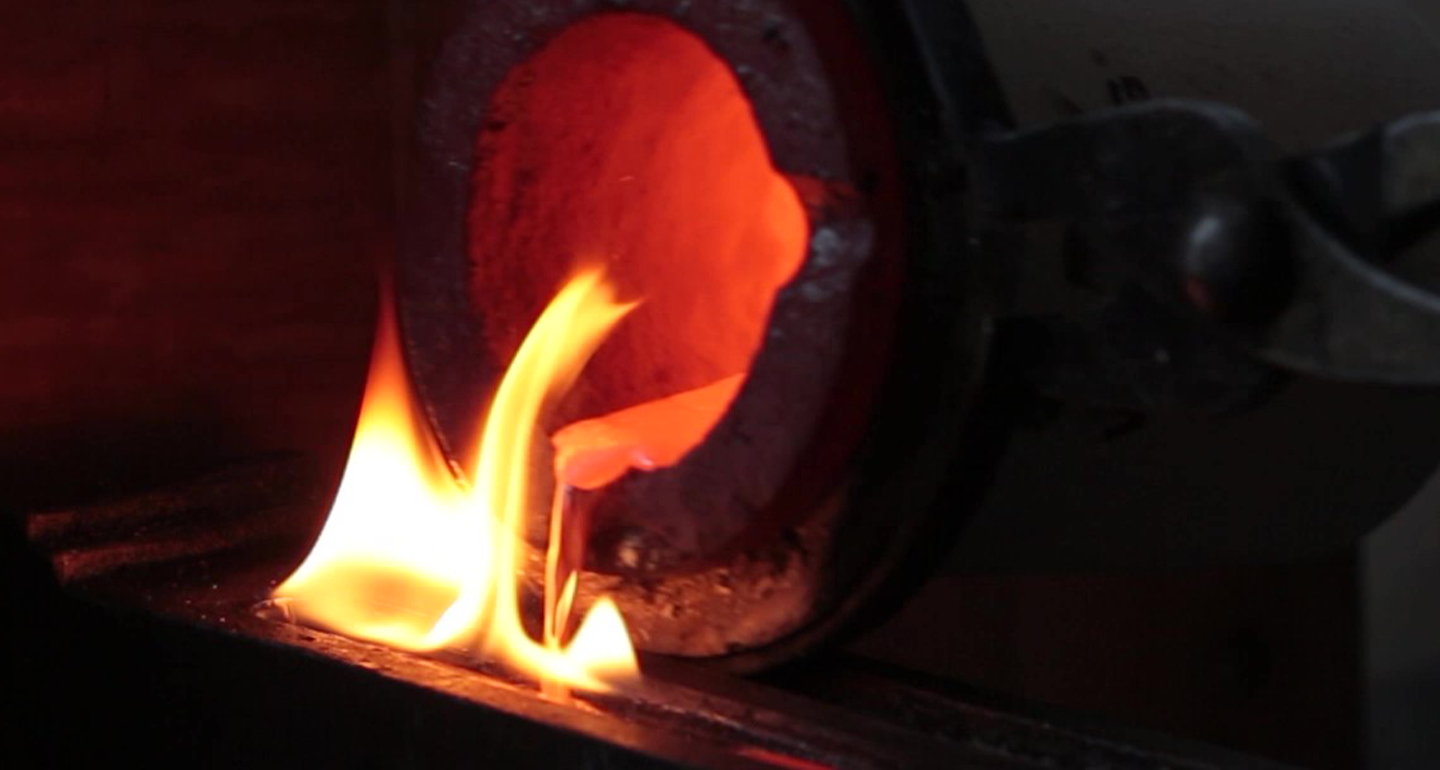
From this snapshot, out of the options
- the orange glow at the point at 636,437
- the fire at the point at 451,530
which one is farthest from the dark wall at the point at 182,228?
the orange glow at the point at 636,437

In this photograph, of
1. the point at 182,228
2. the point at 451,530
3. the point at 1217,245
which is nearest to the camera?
the point at 1217,245

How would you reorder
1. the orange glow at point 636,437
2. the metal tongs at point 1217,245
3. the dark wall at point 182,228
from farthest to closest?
the dark wall at point 182,228, the orange glow at point 636,437, the metal tongs at point 1217,245

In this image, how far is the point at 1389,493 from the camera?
36.7 inches

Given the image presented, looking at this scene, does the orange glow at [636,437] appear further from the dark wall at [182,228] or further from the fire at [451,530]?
the dark wall at [182,228]

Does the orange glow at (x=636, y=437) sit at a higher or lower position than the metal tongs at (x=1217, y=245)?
lower

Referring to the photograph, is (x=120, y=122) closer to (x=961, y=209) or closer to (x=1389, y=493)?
(x=961, y=209)

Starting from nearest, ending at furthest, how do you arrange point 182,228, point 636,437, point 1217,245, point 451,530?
1. point 1217,245
2. point 636,437
3. point 451,530
4. point 182,228

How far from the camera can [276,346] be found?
5.32ft

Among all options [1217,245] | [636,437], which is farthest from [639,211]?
[1217,245]

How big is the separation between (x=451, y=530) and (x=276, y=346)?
60cm

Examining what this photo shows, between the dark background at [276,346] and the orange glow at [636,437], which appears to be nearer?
the orange glow at [636,437]

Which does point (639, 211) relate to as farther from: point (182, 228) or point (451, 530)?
point (182, 228)

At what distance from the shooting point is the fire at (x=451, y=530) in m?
0.96

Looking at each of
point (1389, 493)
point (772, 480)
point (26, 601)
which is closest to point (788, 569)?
point (772, 480)
